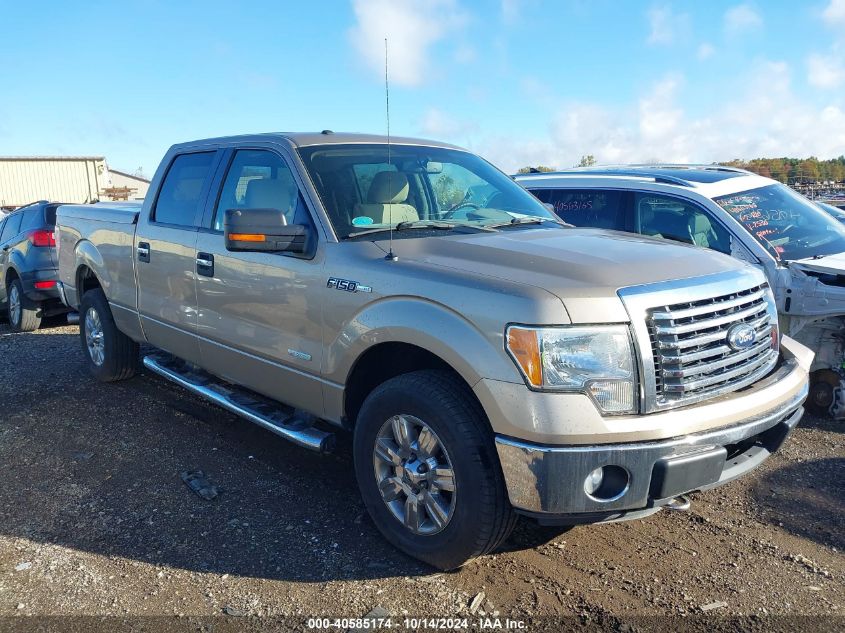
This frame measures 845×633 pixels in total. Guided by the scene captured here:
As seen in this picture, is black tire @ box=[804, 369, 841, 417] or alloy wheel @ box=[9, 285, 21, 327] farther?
alloy wheel @ box=[9, 285, 21, 327]

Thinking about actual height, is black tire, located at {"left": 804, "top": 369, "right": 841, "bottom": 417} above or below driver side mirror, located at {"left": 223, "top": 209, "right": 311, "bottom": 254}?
below

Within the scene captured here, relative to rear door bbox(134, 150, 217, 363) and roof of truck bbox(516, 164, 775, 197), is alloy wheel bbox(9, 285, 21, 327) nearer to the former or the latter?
rear door bbox(134, 150, 217, 363)

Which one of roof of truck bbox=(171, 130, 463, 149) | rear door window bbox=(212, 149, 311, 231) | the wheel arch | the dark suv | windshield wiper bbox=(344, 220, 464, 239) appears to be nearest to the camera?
the wheel arch

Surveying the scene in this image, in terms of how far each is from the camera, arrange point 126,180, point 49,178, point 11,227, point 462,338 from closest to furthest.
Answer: point 462,338, point 11,227, point 49,178, point 126,180

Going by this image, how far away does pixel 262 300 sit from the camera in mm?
4066

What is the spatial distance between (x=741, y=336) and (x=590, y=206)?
3.42m

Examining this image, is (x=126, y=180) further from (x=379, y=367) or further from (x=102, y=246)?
(x=379, y=367)

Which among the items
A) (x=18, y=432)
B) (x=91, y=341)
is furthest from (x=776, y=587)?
(x=91, y=341)

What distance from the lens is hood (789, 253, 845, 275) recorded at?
16.5 feet

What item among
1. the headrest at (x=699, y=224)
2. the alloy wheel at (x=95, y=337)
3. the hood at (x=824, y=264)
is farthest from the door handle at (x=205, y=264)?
the hood at (x=824, y=264)

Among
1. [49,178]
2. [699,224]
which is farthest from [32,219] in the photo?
[49,178]

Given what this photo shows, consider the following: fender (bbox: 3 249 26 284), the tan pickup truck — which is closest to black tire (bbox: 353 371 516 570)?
→ the tan pickup truck

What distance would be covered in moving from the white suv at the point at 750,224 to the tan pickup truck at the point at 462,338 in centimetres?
148

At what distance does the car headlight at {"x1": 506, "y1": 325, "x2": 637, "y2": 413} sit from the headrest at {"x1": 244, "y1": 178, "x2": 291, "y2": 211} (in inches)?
75.5
